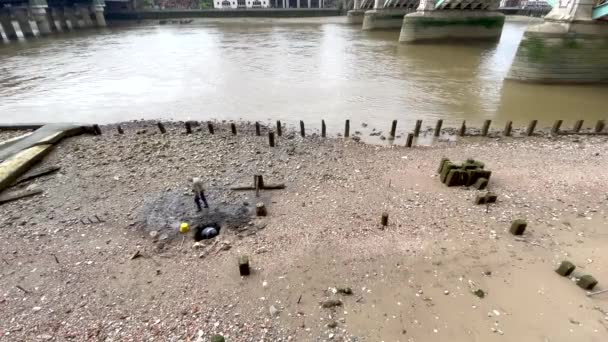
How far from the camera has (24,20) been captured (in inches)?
2146

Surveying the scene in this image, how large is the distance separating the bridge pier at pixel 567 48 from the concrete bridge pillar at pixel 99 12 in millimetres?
82228

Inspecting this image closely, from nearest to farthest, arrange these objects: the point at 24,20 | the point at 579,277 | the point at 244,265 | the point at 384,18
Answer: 1. the point at 579,277
2. the point at 244,265
3. the point at 24,20
4. the point at 384,18

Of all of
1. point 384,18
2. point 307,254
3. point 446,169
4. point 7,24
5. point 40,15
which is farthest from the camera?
point 40,15

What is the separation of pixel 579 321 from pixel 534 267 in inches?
51.8

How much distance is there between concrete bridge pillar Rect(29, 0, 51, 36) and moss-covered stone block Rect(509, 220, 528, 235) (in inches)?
2961

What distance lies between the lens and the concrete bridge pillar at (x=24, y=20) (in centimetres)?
5362

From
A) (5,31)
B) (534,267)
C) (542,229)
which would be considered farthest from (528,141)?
(5,31)

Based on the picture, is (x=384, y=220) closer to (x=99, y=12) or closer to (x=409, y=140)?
(x=409, y=140)

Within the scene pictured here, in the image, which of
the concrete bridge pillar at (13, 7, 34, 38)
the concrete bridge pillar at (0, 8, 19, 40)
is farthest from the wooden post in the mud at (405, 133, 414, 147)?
the concrete bridge pillar at (13, 7, 34, 38)

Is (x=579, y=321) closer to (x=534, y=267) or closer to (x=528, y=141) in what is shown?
(x=534, y=267)

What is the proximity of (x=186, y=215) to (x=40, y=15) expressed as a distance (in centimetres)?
6974

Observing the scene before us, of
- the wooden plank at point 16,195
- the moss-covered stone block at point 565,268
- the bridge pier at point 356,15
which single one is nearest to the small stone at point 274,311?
the moss-covered stone block at point 565,268

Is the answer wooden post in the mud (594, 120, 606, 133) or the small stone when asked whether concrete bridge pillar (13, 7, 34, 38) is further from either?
wooden post in the mud (594, 120, 606, 133)

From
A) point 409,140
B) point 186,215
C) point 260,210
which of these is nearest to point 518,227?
point 260,210
